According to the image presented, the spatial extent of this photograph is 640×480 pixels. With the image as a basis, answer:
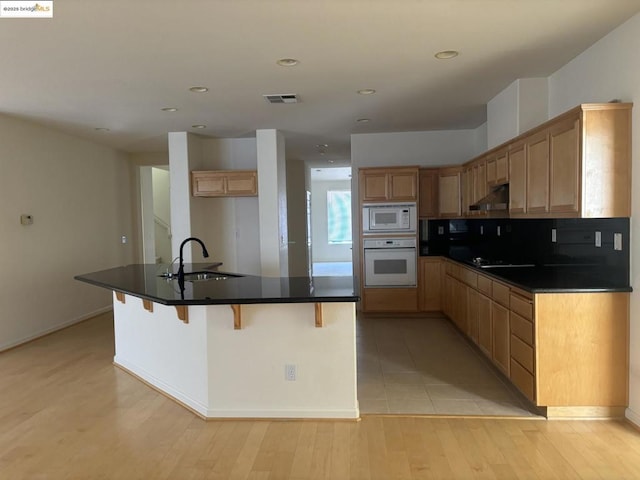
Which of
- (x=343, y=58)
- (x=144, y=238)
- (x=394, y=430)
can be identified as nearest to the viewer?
(x=394, y=430)

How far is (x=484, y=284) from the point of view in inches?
162

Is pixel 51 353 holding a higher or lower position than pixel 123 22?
lower

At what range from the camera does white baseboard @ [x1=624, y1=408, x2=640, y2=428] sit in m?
2.91

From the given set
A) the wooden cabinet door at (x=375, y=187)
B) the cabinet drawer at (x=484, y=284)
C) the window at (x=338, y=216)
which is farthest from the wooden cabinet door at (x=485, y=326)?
the window at (x=338, y=216)

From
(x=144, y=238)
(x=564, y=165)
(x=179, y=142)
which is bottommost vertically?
(x=144, y=238)

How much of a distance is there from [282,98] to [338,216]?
33.4 feet

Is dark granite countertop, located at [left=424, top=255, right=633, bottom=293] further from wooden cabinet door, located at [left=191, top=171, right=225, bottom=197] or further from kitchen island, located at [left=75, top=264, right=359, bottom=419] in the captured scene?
wooden cabinet door, located at [left=191, top=171, right=225, bottom=197]

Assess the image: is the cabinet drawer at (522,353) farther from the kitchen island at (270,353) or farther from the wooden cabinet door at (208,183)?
the wooden cabinet door at (208,183)

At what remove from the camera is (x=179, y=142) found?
6.12 meters

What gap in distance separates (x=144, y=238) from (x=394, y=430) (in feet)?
20.6

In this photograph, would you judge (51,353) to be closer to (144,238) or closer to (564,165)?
(144,238)

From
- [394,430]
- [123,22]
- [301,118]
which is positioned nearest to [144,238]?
[301,118]

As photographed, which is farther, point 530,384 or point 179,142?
point 179,142

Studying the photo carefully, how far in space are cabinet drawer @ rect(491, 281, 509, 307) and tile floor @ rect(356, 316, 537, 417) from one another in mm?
694
